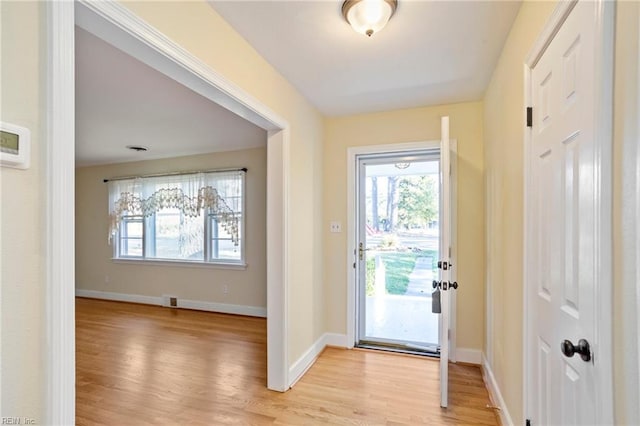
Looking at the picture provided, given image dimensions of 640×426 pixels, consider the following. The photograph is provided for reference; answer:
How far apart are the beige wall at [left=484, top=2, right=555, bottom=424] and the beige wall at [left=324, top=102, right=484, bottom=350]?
0.32 metres

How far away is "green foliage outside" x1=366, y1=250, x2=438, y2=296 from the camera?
338 centimetres

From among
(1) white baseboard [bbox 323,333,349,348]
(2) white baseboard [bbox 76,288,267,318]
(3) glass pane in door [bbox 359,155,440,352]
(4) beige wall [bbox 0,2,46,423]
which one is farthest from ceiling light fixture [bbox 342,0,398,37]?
(2) white baseboard [bbox 76,288,267,318]

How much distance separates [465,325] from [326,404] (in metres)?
1.57

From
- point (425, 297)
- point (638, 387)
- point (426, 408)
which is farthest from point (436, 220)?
point (638, 387)

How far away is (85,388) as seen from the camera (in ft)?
8.13

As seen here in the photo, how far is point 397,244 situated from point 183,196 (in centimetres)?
347

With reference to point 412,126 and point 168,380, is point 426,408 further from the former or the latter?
point 412,126

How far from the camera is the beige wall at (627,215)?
0.72 m

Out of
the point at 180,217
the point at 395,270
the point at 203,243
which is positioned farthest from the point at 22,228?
the point at 180,217

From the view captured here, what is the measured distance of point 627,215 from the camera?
0.76 m

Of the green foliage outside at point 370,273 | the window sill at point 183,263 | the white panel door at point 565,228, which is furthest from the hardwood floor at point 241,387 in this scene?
the window sill at point 183,263

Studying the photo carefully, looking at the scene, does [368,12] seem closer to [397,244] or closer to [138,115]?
[397,244]

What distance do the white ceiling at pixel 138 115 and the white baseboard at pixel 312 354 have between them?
8.21ft

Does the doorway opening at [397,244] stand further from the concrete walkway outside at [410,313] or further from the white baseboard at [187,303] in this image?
the white baseboard at [187,303]
